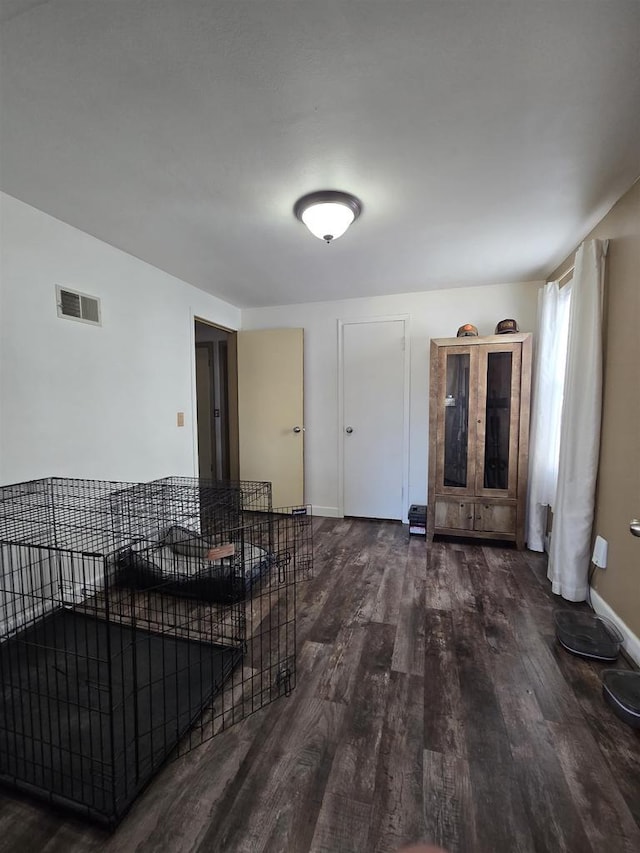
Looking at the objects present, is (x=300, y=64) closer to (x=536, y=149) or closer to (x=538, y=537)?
(x=536, y=149)

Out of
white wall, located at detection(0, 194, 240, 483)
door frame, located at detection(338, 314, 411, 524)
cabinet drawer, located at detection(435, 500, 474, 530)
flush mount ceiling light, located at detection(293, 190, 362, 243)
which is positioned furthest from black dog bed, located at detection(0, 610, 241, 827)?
door frame, located at detection(338, 314, 411, 524)

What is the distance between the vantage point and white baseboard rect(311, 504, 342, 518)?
4105 millimetres

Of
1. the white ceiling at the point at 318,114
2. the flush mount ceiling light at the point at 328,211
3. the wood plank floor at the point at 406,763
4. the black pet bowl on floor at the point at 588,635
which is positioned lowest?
the wood plank floor at the point at 406,763

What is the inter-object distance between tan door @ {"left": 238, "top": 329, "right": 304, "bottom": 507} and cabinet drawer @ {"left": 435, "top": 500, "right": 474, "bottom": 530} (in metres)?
1.47

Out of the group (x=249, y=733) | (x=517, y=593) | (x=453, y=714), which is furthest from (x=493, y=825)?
(x=517, y=593)

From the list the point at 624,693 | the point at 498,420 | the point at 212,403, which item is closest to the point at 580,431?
the point at 498,420

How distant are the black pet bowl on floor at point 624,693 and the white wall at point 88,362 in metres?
2.95

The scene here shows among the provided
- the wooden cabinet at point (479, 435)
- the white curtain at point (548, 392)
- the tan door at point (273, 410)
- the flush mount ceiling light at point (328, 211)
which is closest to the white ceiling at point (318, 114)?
the flush mount ceiling light at point (328, 211)

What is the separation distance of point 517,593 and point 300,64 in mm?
2916

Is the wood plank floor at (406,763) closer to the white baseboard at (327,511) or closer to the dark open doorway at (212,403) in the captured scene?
Answer: the white baseboard at (327,511)

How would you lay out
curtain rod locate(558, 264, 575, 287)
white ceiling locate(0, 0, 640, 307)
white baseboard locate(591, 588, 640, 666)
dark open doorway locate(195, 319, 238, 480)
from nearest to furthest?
white ceiling locate(0, 0, 640, 307)
white baseboard locate(591, 588, 640, 666)
curtain rod locate(558, 264, 575, 287)
dark open doorway locate(195, 319, 238, 480)

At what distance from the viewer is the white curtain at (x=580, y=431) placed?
7.16 feet

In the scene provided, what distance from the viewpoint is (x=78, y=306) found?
7.74 feet

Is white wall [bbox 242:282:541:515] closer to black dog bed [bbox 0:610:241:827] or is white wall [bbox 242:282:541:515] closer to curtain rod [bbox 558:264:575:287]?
curtain rod [bbox 558:264:575:287]
